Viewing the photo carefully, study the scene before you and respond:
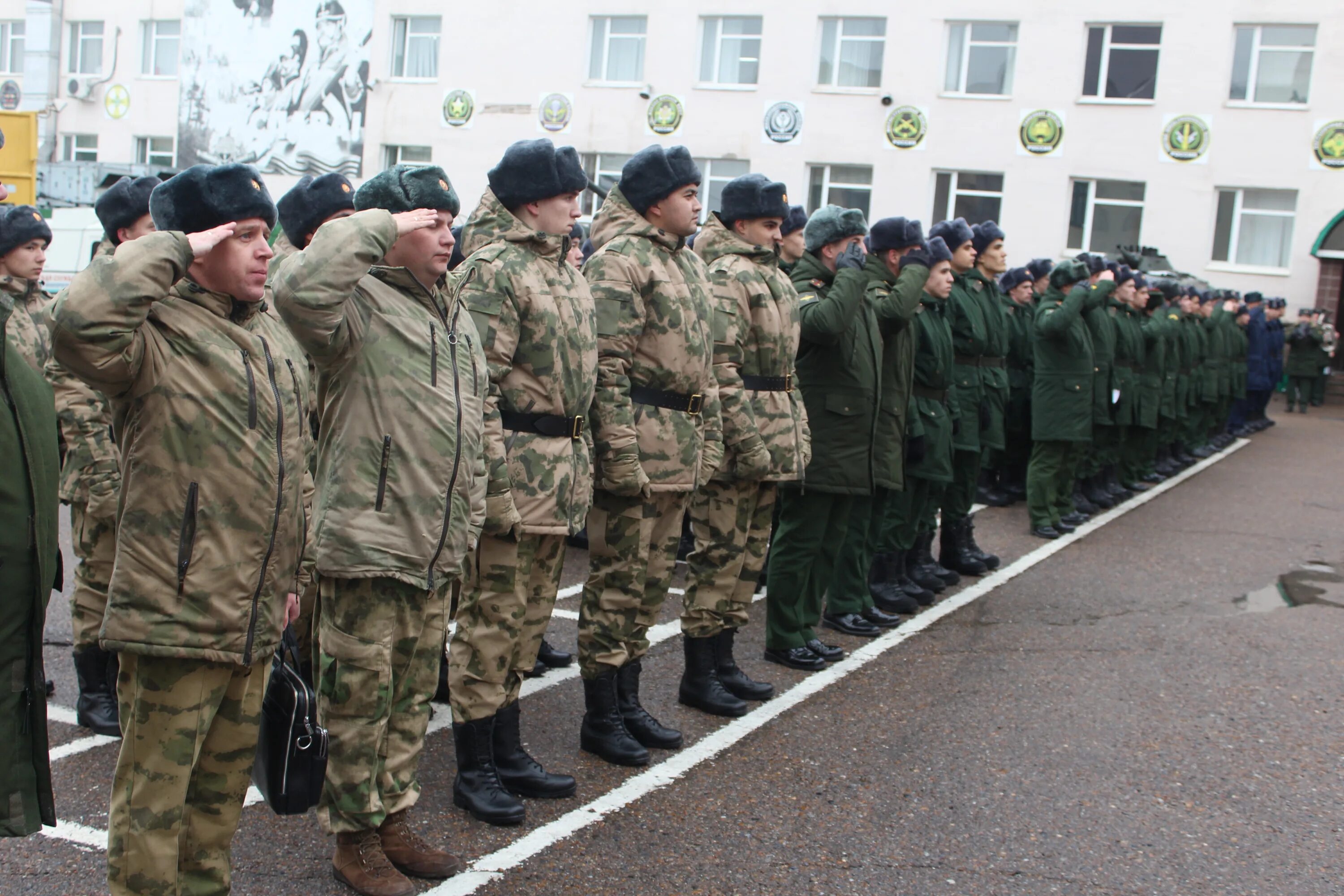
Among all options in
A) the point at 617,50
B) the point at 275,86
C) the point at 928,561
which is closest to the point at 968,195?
the point at 617,50

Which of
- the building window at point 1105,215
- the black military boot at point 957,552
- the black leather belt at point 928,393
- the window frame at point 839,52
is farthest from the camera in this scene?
the window frame at point 839,52

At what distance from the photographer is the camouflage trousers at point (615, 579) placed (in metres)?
4.90

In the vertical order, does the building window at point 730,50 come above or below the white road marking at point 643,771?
above

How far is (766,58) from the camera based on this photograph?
28281 mm

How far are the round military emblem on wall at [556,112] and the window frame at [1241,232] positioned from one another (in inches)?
550

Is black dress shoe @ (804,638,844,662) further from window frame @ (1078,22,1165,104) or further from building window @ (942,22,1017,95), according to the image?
building window @ (942,22,1017,95)

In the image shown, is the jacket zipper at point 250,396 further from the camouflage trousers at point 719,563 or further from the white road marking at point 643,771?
the camouflage trousers at point 719,563

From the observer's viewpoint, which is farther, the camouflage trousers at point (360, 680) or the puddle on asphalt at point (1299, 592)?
the puddle on asphalt at point (1299, 592)

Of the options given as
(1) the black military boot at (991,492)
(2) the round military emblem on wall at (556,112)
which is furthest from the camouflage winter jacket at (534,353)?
(2) the round military emblem on wall at (556,112)

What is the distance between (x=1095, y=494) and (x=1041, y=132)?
16.4 metres

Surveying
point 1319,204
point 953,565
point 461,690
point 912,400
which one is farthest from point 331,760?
point 1319,204

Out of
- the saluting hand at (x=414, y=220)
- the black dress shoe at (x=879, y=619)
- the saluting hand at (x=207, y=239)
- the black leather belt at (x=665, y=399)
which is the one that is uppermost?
the saluting hand at (x=414, y=220)

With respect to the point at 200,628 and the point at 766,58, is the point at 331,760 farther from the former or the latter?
the point at 766,58

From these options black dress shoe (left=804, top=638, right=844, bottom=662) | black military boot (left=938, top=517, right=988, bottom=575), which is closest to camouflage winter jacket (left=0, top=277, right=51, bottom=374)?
black dress shoe (left=804, top=638, right=844, bottom=662)
